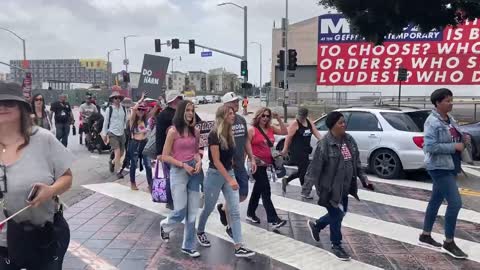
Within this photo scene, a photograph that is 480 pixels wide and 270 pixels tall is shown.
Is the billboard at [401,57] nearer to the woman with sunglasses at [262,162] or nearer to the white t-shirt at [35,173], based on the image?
the woman with sunglasses at [262,162]

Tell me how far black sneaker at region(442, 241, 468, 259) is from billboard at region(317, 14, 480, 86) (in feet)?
120

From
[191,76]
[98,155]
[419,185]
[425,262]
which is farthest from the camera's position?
[191,76]

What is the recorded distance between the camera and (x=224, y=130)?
5.54 metres

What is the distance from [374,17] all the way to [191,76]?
5479 inches

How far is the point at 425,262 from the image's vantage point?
5402 mm

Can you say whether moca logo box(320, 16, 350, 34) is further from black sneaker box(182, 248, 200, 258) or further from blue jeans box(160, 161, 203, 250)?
black sneaker box(182, 248, 200, 258)

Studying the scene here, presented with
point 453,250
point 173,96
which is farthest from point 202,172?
point 453,250

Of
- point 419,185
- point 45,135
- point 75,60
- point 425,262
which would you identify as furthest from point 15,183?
point 75,60

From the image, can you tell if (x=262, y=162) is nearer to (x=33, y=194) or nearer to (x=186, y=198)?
(x=186, y=198)

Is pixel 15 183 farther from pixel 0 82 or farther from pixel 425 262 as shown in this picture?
pixel 425 262

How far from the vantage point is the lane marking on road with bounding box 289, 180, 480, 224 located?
7.48 m

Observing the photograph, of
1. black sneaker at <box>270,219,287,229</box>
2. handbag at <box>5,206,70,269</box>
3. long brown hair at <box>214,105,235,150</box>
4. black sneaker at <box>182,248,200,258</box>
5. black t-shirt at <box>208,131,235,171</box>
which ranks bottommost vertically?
black sneaker at <box>182,248,200,258</box>

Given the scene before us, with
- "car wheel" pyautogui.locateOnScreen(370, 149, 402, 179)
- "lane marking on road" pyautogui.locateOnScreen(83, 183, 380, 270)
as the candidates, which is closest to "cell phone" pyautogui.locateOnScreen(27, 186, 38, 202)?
"lane marking on road" pyautogui.locateOnScreen(83, 183, 380, 270)

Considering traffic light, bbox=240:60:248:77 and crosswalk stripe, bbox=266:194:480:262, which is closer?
crosswalk stripe, bbox=266:194:480:262
